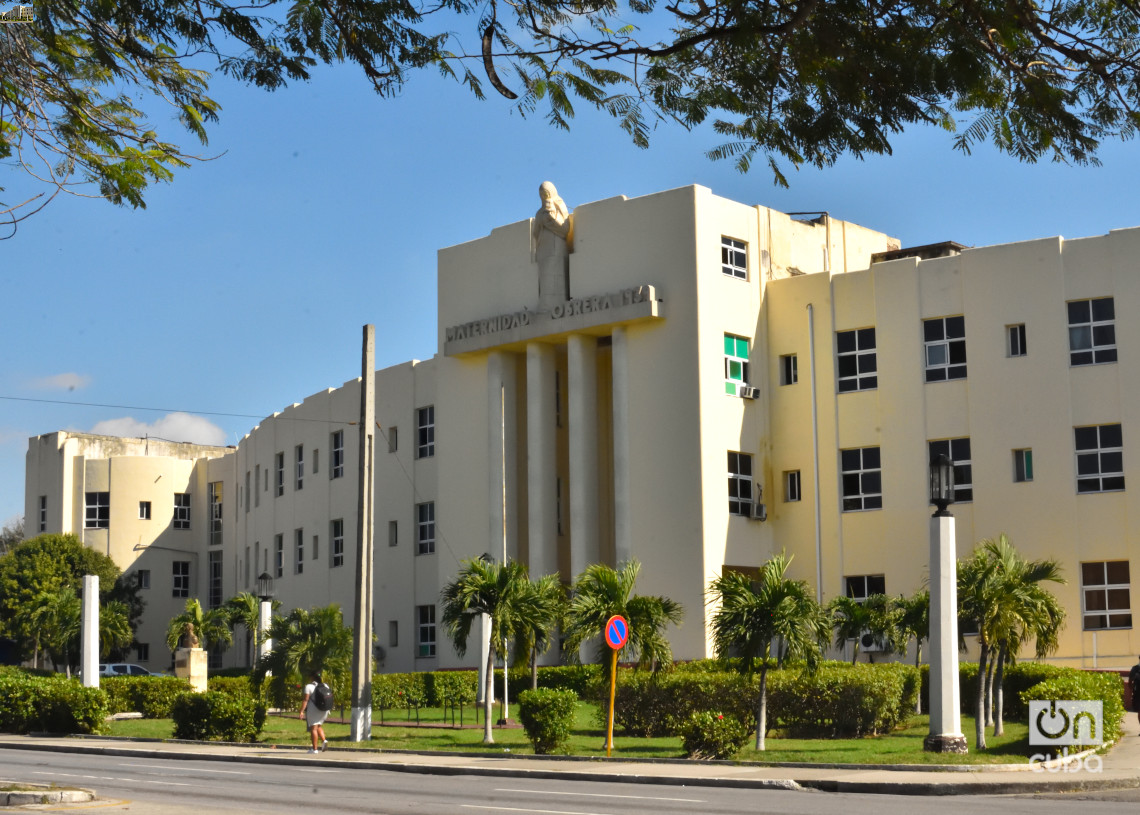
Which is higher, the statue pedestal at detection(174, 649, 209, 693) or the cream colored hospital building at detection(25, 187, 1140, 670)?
the cream colored hospital building at detection(25, 187, 1140, 670)

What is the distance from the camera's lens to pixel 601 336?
43062 mm

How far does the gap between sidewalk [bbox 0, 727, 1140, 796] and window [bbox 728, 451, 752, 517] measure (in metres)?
16.3

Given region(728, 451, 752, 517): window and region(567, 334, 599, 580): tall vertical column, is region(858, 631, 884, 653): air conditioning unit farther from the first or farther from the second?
region(567, 334, 599, 580): tall vertical column

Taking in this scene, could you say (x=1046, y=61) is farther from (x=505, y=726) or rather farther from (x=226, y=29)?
(x=505, y=726)

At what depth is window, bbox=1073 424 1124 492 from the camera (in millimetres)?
35438

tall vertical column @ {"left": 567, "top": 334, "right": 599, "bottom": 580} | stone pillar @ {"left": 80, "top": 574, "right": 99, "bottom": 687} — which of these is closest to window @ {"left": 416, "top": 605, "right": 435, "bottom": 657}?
tall vertical column @ {"left": 567, "top": 334, "right": 599, "bottom": 580}

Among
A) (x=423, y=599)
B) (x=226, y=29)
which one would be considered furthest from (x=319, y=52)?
(x=423, y=599)

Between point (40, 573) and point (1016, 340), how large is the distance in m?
46.6

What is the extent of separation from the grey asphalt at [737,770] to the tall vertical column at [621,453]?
14602 mm

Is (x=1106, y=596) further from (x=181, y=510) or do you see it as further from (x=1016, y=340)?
(x=181, y=510)

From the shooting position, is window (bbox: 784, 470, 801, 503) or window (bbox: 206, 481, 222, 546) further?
window (bbox: 206, 481, 222, 546)

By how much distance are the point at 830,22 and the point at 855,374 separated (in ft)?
103

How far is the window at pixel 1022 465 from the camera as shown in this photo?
120 feet

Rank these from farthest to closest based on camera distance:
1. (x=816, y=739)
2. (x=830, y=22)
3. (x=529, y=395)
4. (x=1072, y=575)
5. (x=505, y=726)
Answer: (x=529, y=395), (x=1072, y=575), (x=505, y=726), (x=816, y=739), (x=830, y=22)
